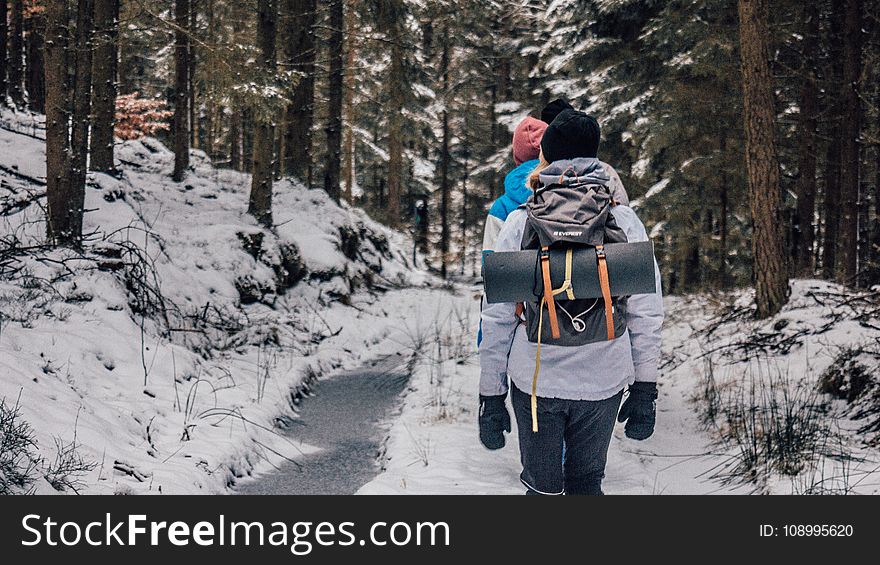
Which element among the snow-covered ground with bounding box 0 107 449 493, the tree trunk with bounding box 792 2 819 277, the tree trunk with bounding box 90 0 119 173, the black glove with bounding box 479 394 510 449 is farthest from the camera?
the tree trunk with bounding box 792 2 819 277

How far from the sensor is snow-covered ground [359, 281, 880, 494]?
18.7ft

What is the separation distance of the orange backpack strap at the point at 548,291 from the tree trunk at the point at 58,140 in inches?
329

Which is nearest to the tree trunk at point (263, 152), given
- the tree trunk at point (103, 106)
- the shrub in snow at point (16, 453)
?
the tree trunk at point (103, 106)

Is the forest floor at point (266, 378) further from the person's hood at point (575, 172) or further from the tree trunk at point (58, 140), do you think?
the person's hood at point (575, 172)

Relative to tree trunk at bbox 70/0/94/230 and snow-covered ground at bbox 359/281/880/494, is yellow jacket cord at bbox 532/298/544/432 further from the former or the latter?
tree trunk at bbox 70/0/94/230

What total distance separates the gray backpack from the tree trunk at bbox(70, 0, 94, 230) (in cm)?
856

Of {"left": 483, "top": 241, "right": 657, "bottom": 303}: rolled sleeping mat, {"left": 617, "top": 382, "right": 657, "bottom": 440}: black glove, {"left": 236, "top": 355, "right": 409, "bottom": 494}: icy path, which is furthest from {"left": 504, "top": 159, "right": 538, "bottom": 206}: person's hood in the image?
{"left": 236, "top": 355, "right": 409, "bottom": 494}: icy path

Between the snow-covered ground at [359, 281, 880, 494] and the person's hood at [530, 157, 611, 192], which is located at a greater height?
the person's hood at [530, 157, 611, 192]

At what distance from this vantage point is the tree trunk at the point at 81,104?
9.84 meters

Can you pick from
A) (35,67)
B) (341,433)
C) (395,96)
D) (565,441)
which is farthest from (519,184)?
(395,96)

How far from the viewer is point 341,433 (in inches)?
326

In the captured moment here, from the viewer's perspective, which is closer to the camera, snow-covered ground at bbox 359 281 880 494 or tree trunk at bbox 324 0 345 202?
snow-covered ground at bbox 359 281 880 494

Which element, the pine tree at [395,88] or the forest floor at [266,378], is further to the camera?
the pine tree at [395,88]
